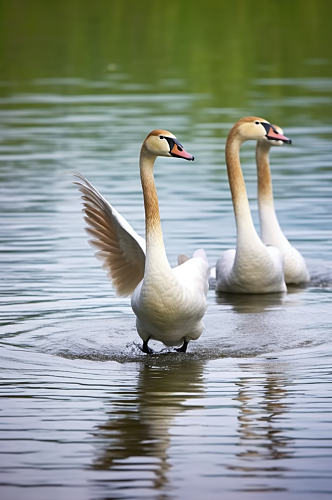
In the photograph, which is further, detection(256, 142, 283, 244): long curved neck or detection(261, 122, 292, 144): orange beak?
detection(256, 142, 283, 244): long curved neck

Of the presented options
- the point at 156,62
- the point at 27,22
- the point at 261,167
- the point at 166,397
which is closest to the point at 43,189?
the point at 261,167

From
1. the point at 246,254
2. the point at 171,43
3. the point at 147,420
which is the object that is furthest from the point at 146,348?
the point at 171,43

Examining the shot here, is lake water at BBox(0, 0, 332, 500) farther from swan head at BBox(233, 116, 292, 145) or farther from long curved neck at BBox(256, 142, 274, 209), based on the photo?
swan head at BBox(233, 116, 292, 145)

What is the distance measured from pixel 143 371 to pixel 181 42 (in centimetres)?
4021

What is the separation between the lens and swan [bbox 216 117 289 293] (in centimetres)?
1114

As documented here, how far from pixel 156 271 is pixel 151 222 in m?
0.42

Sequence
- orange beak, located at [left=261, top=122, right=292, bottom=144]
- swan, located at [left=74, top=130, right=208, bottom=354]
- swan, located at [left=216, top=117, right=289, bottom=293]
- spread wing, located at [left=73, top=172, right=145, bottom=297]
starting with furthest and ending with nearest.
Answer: orange beak, located at [left=261, top=122, right=292, bottom=144], swan, located at [left=216, top=117, right=289, bottom=293], spread wing, located at [left=73, top=172, right=145, bottom=297], swan, located at [left=74, top=130, right=208, bottom=354]

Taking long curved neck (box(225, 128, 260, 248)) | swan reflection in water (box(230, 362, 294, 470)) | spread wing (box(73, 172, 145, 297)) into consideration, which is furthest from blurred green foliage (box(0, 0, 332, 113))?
swan reflection in water (box(230, 362, 294, 470))

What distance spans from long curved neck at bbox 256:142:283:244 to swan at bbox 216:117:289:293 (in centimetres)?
56

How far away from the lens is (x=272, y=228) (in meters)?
12.2

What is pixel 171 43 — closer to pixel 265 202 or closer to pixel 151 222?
pixel 265 202

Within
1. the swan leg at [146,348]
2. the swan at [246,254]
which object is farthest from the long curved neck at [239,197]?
the swan leg at [146,348]

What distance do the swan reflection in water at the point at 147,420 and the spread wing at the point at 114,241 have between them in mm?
1086

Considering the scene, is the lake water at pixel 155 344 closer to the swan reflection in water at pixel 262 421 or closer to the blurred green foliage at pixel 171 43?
the swan reflection in water at pixel 262 421
